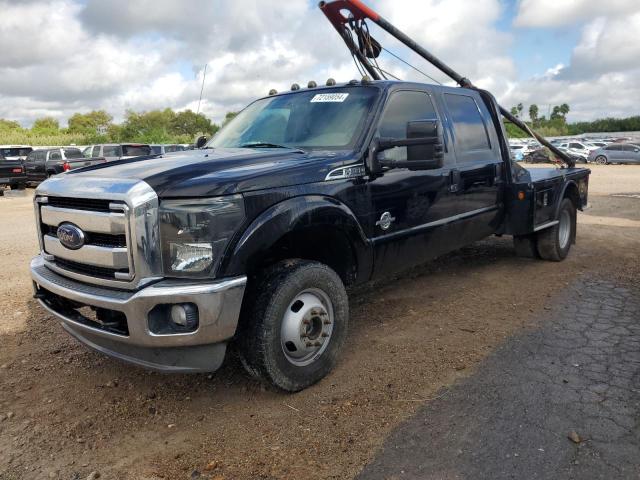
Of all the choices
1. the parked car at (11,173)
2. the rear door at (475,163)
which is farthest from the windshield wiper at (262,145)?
the parked car at (11,173)

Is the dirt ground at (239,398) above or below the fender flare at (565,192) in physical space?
below

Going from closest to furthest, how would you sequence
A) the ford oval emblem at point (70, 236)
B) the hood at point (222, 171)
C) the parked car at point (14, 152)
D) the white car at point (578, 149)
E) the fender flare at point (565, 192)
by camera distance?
the hood at point (222, 171) < the ford oval emblem at point (70, 236) < the fender flare at point (565, 192) < the parked car at point (14, 152) < the white car at point (578, 149)

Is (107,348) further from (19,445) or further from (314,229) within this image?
(314,229)

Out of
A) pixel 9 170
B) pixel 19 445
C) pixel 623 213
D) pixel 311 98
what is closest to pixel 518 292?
pixel 311 98

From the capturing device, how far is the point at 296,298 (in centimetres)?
324

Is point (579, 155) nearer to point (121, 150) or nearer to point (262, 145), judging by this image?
point (121, 150)

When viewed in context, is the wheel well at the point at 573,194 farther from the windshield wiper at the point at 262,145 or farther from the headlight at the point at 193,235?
the headlight at the point at 193,235

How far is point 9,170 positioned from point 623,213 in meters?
19.2

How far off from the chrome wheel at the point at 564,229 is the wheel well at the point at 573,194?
0.21 meters

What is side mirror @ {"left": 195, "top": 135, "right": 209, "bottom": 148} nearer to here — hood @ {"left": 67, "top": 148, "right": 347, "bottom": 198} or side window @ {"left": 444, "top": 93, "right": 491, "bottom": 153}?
hood @ {"left": 67, "top": 148, "right": 347, "bottom": 198}

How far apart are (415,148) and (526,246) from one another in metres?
3.58

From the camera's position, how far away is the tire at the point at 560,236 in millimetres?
6426

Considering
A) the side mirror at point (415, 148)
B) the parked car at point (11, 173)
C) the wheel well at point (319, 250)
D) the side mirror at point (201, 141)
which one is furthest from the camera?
the parked car at point (11, 173)

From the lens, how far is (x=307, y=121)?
167 inches
